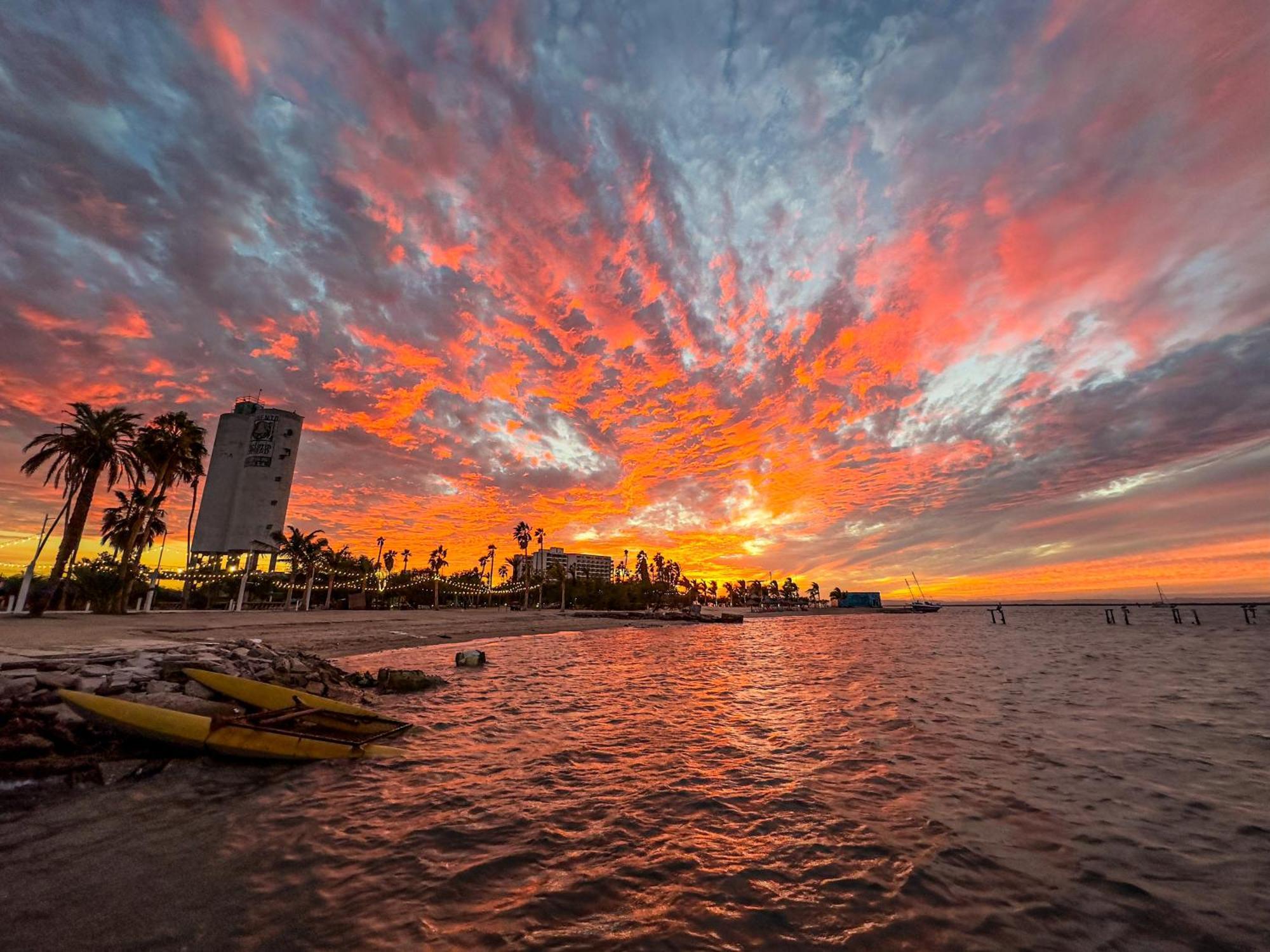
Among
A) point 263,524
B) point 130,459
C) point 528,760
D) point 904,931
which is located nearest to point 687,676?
point 528,760

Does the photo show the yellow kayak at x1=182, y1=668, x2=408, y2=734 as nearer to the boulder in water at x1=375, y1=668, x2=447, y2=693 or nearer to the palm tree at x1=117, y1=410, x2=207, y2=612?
the boulder in water at x1=375, y1=668, x2=447, y2=693

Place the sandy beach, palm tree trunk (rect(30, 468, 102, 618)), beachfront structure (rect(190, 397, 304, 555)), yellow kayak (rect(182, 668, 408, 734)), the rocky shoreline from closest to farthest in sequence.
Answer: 1. the rocky shoreline
2. yellow kayak (rect(182, 668, 408, 734))
3. the sandy beach
4. palm tree trunk (rect(30, 468, 102, 618))
5. beachfront structure (rect(190, 397, 304, 555))

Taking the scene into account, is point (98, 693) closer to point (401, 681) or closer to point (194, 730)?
point (194, 730)

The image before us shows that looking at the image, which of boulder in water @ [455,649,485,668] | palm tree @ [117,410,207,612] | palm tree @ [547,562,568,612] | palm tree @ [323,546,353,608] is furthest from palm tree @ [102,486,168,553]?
palm tree @ [547,562,568,612]

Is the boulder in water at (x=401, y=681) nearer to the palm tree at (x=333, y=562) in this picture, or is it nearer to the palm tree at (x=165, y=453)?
the palm tree at (x=165, y=453)

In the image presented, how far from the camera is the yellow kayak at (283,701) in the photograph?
500 inches

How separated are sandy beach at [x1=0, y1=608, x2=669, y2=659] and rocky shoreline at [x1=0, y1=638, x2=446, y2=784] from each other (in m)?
3.20

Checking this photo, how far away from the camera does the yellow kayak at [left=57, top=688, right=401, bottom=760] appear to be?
983 centimetres

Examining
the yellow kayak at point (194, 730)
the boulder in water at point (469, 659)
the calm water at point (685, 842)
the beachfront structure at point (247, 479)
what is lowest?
the calm water at point (685, 842)

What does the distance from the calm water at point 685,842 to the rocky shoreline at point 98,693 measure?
1.13m

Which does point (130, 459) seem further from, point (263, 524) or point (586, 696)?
point (263, 524)

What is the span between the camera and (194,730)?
9930 mm

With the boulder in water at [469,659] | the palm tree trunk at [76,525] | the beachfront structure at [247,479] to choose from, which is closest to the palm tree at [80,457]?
the palm tree trunk at [76,525]

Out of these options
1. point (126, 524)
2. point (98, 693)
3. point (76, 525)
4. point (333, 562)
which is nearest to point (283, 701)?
point (98, 693)
